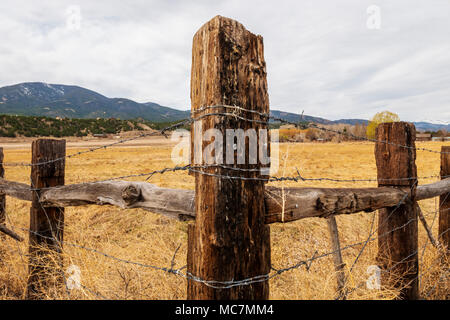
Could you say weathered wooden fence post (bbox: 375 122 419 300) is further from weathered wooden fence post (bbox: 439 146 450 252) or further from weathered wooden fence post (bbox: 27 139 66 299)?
weathered wooden fence post (bbox: 27 139 66 299)

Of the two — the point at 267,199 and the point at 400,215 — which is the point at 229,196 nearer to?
the point at 267,199

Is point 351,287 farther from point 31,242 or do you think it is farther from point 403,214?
point 31,242

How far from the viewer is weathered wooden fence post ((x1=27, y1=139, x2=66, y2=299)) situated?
296 centimetres

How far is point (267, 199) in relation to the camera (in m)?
1.79

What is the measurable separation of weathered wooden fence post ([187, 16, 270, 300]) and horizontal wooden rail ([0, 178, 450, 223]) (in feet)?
0.64

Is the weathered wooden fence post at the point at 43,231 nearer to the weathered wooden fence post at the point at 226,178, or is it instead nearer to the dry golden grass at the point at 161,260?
the dry golden grass at the point at 161,260

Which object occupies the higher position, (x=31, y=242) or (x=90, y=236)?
(x=31, y=242)

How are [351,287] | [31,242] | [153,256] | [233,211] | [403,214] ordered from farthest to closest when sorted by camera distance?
[153,256], [31,242], [403,214], [351,287], [233,211]

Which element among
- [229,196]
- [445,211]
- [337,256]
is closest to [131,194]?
[229,196]

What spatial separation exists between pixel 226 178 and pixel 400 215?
2.29 m

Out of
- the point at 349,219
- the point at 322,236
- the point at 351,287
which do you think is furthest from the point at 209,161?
the point at 349,219

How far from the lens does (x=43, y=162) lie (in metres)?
A: 2.95
